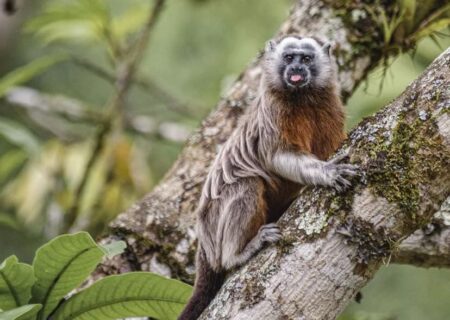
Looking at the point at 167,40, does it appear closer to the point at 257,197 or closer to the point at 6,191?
the point at 6,191

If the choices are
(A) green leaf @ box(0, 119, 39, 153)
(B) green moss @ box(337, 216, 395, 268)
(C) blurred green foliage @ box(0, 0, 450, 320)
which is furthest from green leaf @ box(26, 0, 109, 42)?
(B) green moss @ box(337, 216, 395, 268)

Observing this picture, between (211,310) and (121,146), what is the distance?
9.97 feet

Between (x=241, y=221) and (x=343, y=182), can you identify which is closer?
(x=343, y=182)

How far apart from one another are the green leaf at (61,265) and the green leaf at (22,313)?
0.10 meters

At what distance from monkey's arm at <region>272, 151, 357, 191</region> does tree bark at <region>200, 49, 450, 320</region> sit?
0.18 ft

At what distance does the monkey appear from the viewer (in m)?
3.95

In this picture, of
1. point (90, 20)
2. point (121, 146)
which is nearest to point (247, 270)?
point (90, 20)

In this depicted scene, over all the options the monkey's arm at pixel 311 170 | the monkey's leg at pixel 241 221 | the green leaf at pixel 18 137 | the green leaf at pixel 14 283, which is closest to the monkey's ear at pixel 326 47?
the monkey's arm at pixel 311 170

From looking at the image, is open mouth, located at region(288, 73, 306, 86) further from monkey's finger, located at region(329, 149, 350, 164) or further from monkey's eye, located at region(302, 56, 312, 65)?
monkey's finger, located at region(329, 149, 350, 164)

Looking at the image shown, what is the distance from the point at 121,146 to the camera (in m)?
6.07

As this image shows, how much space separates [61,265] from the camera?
3346 mm

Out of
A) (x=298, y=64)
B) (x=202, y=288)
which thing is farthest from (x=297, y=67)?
(x=202, y=288)

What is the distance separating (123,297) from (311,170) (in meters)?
0.97

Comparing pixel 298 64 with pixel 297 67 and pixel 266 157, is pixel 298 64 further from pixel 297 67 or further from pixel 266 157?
pixel 266 157
